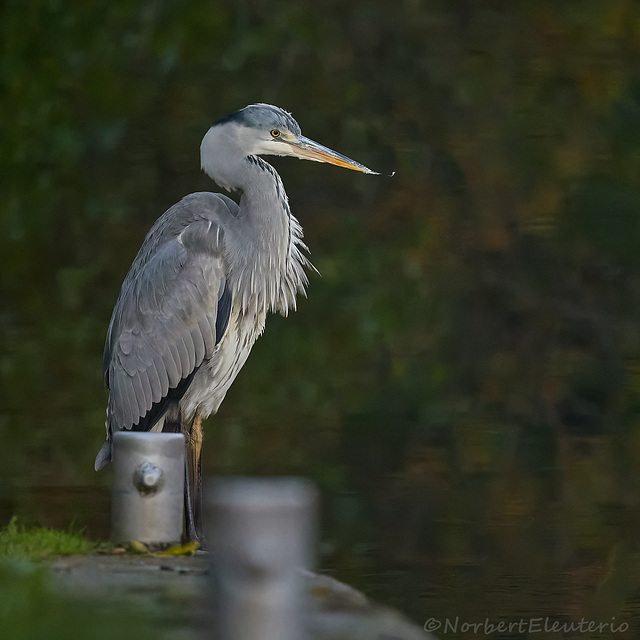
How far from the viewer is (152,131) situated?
5.99 meters

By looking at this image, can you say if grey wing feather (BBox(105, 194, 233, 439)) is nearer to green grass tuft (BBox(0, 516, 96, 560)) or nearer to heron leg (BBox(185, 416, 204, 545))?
heron leg (BBox(185, 416, 204, 545))

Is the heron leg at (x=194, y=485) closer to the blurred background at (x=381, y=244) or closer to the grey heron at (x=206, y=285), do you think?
the grey heron at (x=206, y=285)

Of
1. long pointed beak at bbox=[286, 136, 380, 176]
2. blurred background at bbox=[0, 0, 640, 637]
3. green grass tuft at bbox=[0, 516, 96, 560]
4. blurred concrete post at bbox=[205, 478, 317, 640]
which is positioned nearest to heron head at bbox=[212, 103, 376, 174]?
long pointed beak at bbox=[286, 136, 380, 176]

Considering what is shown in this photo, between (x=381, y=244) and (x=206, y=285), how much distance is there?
2.04 metres

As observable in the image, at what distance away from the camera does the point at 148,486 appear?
3102 millimetres

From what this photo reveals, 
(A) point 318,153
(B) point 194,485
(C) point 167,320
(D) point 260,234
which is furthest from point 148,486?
(A) point 318,153

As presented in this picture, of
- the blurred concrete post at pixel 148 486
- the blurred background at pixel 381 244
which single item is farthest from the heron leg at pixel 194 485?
the blurred background at pixel 381 244

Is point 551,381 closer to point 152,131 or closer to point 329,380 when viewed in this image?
point 329,380

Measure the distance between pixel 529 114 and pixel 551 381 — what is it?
136cm

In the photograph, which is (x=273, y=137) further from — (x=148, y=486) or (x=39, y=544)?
(x=39, y=544)

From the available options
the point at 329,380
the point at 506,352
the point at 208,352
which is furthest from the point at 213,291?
the point at 506,352

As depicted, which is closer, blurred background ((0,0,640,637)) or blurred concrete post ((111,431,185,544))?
blurred concrete post ((111,431,185,544))

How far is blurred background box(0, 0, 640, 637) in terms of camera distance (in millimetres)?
5828

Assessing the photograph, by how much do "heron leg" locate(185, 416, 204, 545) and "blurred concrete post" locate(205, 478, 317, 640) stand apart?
1.67m
